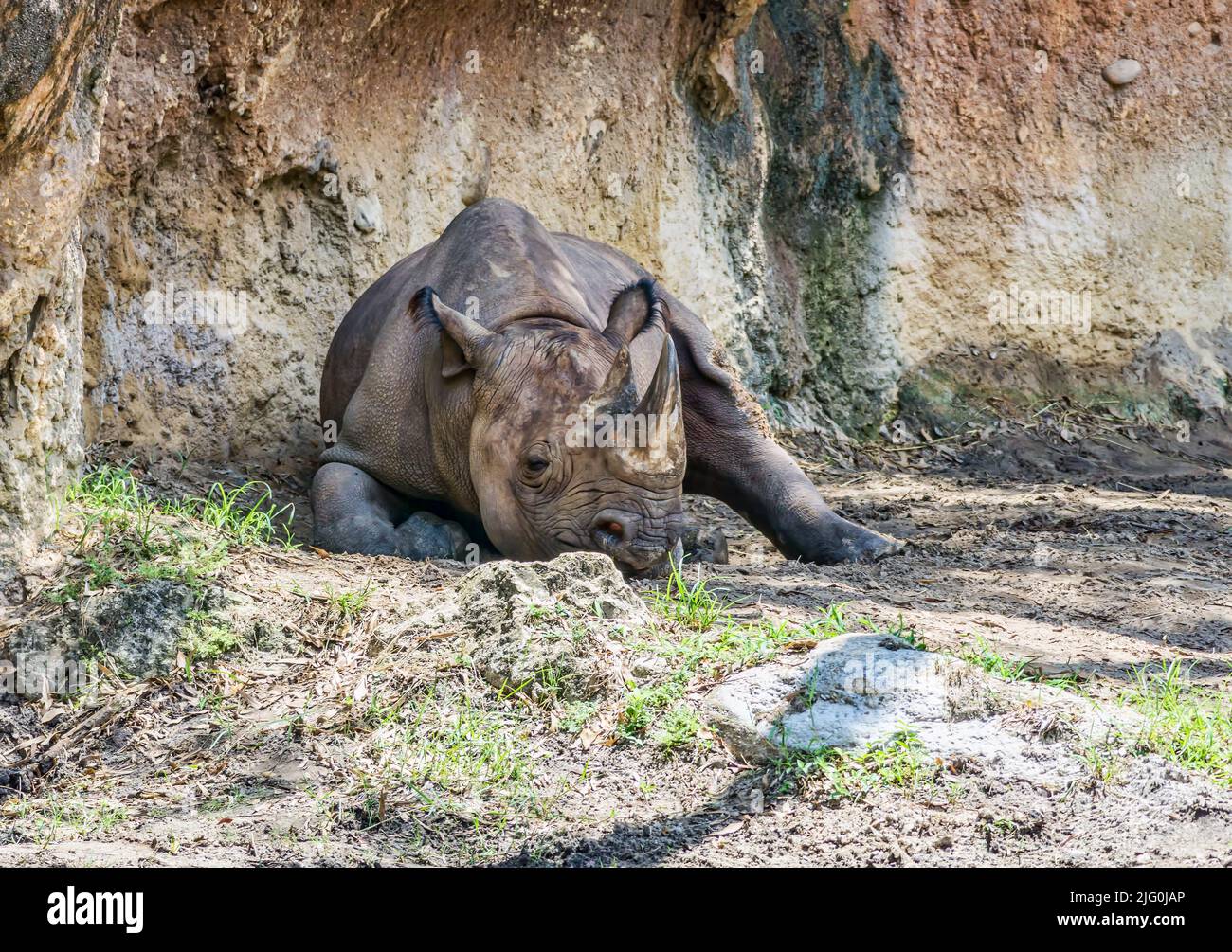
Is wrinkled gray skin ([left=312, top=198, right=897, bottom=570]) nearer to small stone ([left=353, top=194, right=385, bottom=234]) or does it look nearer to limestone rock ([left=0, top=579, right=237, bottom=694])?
small stone ([left=353, top=194, right=385, bottom=234])

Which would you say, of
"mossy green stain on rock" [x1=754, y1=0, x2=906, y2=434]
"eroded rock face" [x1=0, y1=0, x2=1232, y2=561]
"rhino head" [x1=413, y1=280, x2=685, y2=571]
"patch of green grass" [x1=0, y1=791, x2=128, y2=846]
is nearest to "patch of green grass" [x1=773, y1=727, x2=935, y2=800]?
"patch of green grass" [x1=0, y1=791, x2=128, y2=846]

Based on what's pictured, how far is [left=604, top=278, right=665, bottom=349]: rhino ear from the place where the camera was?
679 cm

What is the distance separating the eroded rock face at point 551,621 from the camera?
4594 mm

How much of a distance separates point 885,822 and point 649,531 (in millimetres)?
2481

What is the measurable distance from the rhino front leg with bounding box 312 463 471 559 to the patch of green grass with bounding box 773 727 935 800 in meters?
2.79

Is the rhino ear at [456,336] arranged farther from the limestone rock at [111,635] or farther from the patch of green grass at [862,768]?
the patch of green grass at [862,768]

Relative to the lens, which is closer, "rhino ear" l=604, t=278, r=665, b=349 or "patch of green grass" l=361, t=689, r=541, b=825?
"patch of green grass" l=361, t=689, r=541, b=825

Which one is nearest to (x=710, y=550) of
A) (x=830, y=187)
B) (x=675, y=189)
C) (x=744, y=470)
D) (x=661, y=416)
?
(x=744, y=470)

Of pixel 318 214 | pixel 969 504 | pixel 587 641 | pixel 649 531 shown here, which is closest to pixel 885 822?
pixel 587 641

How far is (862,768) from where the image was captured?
4.07 meters

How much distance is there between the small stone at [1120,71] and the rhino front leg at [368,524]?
6.95m

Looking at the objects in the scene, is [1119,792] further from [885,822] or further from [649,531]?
[649,531]

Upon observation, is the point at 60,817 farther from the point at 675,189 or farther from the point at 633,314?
the point at 675,189

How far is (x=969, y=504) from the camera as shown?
8.48m
